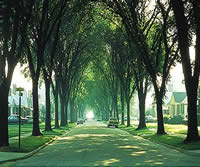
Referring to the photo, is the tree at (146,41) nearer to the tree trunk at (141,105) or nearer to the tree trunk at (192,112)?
the tree trunk at (192,112)

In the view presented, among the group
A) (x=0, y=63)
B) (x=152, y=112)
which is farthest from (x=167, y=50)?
(x=152, y=112)

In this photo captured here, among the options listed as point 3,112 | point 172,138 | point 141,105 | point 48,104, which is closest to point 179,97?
point 141,105

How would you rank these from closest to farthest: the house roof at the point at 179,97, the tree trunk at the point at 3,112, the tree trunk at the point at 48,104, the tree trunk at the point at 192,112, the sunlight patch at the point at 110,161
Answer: the sunlight patch at the point at 110,161 → the tree trunk at the point at 3,112 → the tree trunk at the point at 192,112 → the tree trunk at the point at 48,104 → the house roof at the point at 179,97

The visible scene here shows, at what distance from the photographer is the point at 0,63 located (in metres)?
19.5

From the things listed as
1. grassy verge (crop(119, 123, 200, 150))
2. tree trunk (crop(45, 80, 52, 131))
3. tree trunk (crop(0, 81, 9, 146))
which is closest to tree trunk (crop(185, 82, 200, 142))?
grassy verge (crop(119, 123, 200, 150))

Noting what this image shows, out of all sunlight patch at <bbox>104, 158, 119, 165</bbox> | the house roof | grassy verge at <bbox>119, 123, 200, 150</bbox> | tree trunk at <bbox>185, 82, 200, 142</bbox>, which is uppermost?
the house roof

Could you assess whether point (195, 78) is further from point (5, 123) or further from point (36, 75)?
point (36, 75)

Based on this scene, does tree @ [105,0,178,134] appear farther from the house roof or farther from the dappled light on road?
the house roof

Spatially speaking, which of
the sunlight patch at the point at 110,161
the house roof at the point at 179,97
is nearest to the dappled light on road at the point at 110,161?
the sunlight patch at the point at 110,161

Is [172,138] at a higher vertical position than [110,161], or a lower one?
lower

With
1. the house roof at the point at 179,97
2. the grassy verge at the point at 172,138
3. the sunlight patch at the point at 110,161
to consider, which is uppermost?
the house roof at the point at 179,97

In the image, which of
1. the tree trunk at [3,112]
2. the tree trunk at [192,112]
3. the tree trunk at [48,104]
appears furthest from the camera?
the tree trunk at [48,104]

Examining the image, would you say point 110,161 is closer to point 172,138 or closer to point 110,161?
point 110,161

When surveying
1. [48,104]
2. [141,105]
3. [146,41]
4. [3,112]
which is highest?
[146,41]
